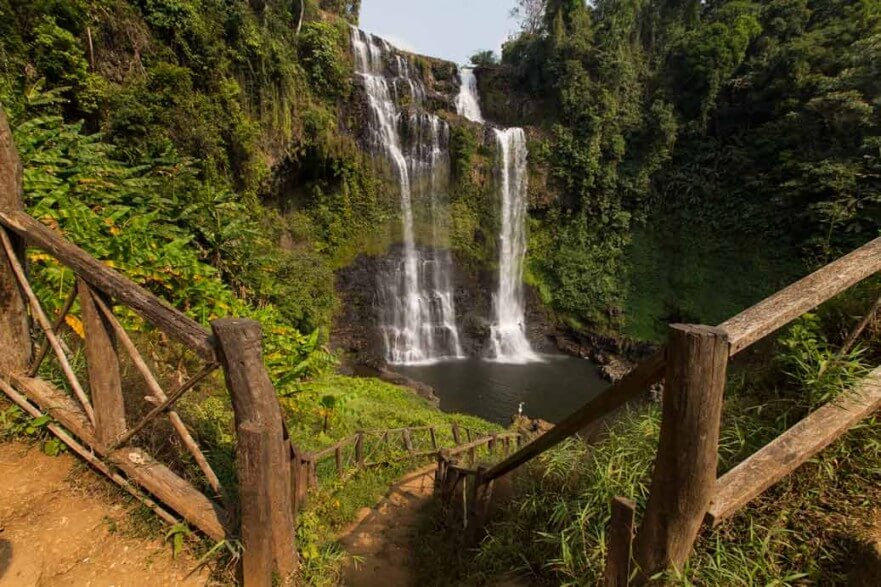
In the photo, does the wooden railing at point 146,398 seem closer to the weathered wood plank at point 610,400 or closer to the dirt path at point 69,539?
the dirt path at point 69,539

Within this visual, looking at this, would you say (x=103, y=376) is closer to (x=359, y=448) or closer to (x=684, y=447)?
(x=684, y=447)

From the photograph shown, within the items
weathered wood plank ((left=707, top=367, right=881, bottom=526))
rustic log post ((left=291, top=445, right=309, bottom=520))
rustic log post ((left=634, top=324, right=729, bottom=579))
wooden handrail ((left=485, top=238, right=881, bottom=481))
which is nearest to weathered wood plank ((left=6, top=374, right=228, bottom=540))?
rustic log post ((left=291, top=445, right=309, bottom=520))

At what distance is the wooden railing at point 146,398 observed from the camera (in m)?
1.72

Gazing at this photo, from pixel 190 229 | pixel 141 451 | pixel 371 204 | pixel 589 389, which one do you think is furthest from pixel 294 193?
pixel 141 451

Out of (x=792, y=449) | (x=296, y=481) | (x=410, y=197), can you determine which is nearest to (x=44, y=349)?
(x=296, y=481)

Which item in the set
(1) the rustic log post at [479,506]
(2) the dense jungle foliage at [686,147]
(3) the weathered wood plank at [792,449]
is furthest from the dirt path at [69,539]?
(2) the dense jungle foliage at [686,147]

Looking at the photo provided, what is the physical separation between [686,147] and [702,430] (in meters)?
20.5

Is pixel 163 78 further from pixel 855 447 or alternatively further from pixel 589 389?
pixel 589 389

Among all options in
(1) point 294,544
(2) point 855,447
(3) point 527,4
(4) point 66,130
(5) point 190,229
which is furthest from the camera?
(3) point 527,4

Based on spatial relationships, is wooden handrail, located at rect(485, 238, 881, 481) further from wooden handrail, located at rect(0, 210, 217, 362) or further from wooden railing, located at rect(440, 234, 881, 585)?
wooden handrail, located at rect(0, 210, 217, 362)

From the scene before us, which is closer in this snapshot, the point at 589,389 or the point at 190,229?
the point at 190,229

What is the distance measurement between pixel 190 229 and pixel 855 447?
759 cm

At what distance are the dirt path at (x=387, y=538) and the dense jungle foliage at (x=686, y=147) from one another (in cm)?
1321

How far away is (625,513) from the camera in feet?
4.62
